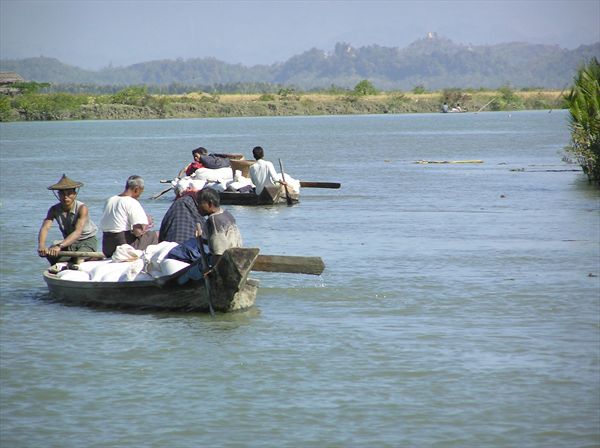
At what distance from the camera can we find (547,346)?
10609mm

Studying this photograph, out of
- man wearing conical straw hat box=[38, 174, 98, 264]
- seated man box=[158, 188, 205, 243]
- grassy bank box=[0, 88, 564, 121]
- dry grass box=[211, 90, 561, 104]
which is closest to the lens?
Result: seated man box=[158, 188, 205, 243]

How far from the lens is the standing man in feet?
41.7

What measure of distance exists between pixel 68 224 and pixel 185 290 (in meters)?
1.96

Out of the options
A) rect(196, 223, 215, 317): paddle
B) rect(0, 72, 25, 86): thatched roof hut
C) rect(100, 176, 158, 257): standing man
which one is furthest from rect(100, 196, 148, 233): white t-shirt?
rect(0, 72, 25, 86): thatched roof hut

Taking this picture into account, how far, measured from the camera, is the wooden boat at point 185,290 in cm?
1144

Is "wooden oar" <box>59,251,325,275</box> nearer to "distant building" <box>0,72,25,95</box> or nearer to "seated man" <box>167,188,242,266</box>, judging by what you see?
"seated man" <box>167,188,242,266</box>

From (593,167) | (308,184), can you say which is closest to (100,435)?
(308,184)

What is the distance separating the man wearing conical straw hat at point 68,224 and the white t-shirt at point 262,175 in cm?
955

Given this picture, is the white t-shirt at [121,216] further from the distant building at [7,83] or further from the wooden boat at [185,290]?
the distant building at [7,83]

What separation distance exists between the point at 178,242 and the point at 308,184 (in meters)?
12.6

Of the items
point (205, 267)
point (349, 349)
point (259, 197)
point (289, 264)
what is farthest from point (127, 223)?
point (259, 197)

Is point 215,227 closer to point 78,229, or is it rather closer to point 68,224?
point 78,229

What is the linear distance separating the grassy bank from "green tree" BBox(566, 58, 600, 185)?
78045 millimetres

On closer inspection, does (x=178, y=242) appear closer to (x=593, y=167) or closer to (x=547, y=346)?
(x=547, y=346)
